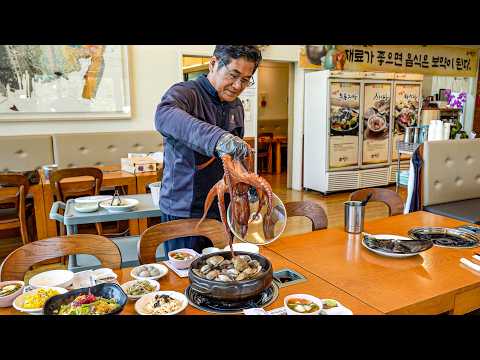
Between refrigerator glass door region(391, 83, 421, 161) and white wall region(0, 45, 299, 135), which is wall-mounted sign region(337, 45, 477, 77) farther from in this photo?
white wall region(0, 45, 299, 135)

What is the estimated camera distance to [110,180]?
11.6 ft

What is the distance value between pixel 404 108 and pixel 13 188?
6033 millimetres

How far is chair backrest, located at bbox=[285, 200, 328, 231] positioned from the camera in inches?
87.5

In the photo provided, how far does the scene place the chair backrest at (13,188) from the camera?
305 centimetres

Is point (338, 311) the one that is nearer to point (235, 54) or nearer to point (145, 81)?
point (235, 54)

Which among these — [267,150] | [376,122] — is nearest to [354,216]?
[376,122]

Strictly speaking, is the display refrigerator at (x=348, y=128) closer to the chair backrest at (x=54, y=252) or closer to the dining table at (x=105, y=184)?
the dining table at (x=105, y=184)

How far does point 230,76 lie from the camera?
1.57 metres

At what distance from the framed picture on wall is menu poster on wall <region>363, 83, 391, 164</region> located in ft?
12.3

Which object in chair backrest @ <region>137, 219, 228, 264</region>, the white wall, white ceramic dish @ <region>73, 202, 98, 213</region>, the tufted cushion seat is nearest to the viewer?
chair backrest @ <region>137, 219, 228, 264</region>

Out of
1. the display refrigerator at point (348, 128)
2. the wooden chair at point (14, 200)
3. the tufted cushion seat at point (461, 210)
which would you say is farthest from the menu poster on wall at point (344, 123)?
the wooden chair at point (14, 200)

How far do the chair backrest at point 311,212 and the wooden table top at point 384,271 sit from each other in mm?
207

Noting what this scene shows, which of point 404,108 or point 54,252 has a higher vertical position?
point 404,108

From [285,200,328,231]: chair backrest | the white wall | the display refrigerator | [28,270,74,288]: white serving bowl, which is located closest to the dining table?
the white wall
